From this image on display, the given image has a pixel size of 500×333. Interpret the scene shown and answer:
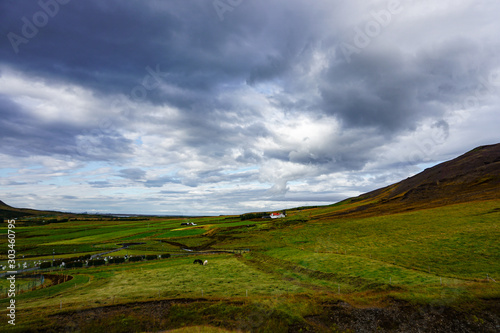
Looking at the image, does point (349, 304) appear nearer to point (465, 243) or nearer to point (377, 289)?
point (377, 289)

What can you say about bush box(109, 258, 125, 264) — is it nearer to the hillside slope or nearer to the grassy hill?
the grassy hill

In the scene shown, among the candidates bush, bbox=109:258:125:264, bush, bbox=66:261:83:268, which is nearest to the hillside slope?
bush, bbox=109:258:125:264

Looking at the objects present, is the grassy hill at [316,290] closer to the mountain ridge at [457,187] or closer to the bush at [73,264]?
the bush at [73,264]

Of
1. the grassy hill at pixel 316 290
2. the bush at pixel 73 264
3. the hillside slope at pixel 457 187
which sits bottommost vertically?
the bush at pixel 73 264

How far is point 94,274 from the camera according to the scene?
5997 cm

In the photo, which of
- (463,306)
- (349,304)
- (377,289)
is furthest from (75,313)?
(463,306)

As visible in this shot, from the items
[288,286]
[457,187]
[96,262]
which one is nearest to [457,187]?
[457,187]

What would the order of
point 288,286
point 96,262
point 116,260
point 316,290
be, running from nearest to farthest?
point 316,290 → point 288,286 → point 96,262 → point 116,260

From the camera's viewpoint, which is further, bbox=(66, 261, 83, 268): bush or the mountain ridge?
the mountain ridge

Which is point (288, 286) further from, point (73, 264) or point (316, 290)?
point (73, 264)

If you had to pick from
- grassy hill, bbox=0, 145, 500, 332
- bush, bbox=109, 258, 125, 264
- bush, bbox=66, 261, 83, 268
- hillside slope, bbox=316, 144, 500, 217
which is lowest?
bush, bbox=109, 258, 125, 264

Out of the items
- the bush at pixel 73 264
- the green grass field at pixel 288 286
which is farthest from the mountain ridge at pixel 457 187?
the bush at pixel 73 264

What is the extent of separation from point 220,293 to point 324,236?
59.2m

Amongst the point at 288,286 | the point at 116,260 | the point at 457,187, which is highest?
the point at 457,187
